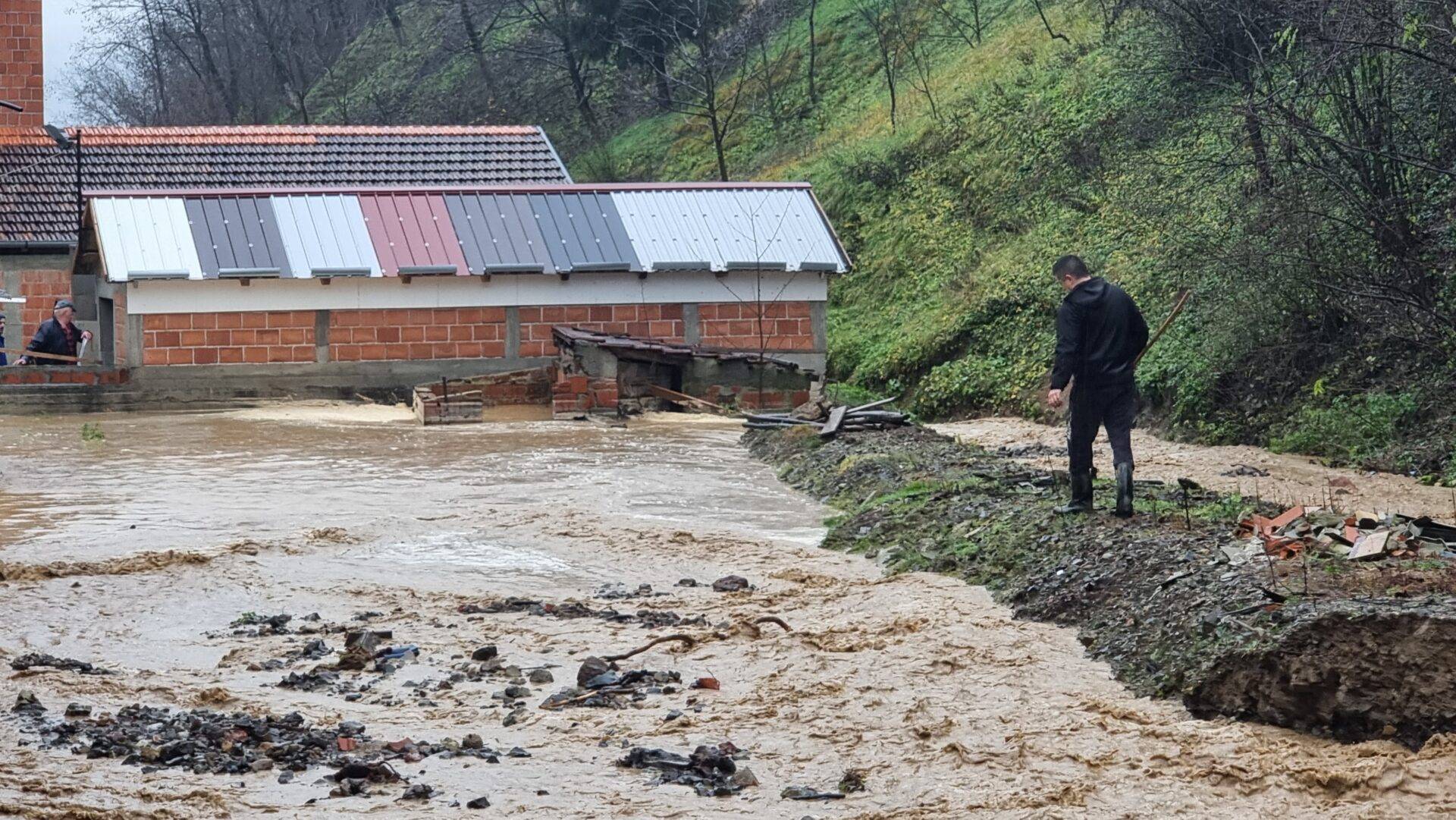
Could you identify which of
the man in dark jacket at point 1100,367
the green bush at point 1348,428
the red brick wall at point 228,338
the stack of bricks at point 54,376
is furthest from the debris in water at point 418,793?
the stack of bricks at point 54,376

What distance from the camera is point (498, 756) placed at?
22.3 feet

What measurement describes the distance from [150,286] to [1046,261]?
13.1m

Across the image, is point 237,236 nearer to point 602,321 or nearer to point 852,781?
point 602,321

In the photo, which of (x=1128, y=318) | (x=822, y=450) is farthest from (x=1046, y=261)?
(x=1128, y=318)

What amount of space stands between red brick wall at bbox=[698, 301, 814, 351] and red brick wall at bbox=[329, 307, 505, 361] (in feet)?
10.2

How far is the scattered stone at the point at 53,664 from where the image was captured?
8.09m

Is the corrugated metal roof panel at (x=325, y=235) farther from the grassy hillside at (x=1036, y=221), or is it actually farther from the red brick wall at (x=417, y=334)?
the grassy hillside at (x=1036, y=221)

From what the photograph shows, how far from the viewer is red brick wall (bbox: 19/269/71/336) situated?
1151 inches

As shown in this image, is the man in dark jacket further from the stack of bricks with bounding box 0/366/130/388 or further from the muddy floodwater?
the stack of bricks with bounding box 0/366/130/388

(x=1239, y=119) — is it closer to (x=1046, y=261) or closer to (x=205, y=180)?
(x=1046, y=261)

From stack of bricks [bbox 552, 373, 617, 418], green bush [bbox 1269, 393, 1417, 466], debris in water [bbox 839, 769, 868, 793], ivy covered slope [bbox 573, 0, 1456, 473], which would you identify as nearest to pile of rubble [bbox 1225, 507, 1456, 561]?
debris in water [bbox 839, 769, 868, 793]

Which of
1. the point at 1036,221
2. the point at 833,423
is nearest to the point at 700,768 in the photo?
the point at 833,423

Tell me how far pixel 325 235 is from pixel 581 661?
17.4 meters

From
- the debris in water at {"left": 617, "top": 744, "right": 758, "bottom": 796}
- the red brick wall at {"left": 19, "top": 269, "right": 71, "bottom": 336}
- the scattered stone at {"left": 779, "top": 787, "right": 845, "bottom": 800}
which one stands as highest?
the red brick wall at {"left": 19, "top": 269, "right": 71, "bottom": 336}
